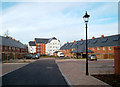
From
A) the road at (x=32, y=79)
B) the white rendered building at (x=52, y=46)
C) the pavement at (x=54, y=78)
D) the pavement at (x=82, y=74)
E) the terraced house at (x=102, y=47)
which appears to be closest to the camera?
the pavement at (x=82, y=74)

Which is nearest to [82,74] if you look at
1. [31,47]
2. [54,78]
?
[54,78]

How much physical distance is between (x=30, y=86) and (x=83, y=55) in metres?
37.1

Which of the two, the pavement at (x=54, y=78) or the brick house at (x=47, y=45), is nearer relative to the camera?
the pavement at (x=54, y=78)

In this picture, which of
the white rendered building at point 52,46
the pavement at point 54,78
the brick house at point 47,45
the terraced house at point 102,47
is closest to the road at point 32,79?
the pavement at point 54,78

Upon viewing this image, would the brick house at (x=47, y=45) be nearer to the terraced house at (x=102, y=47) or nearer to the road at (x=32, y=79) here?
the terraced house at (x=102, y=47)

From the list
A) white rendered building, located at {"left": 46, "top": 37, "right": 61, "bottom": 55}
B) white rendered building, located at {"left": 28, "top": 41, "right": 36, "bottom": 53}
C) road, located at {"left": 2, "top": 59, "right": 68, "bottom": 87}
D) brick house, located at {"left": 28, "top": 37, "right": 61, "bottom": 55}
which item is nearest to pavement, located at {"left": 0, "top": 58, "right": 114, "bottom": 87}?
road, located at {"left": 2, "top": 59, "right": 68, "bottom": 87}

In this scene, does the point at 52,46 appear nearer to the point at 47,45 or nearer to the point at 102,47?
the point at 47,45

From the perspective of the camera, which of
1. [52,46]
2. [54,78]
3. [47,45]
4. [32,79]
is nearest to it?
[32,79]

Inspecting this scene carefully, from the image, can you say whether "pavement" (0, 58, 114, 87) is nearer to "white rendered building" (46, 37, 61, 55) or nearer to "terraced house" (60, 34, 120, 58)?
"terraced house" (60, 34, 120, 58)

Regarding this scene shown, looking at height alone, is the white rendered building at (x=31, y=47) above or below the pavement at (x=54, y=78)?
above

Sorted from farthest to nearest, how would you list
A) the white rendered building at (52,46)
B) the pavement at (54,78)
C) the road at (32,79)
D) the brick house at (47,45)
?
the brick house at (47,45), the white rendered building at (52,46), the road at (32,79), the pavement at (54,78)

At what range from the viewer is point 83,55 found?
140 feet

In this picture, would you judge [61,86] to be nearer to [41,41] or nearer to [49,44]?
[49,44]

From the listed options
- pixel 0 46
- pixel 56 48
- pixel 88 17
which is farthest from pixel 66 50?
pixel 88 17
